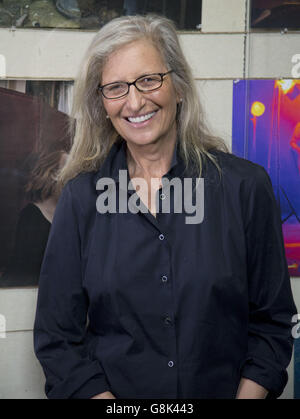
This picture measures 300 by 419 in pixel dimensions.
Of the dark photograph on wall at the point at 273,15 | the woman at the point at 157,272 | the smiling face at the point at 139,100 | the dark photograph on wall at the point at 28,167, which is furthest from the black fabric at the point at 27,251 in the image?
the dark photograph on wall at the point at 273,15

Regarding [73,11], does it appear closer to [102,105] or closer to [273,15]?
[102,105]

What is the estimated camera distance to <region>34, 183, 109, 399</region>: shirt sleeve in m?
1.42

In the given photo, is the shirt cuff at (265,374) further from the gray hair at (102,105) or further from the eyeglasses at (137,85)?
the eyeglasses at (137,85)

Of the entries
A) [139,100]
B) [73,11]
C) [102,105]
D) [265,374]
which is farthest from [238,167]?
[73,11]

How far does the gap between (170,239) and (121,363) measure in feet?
1.23

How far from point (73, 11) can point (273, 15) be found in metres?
0.81

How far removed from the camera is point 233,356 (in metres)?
1.41

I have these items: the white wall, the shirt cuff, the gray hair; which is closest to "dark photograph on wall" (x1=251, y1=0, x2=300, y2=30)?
the white wall

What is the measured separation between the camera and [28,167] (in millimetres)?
2014

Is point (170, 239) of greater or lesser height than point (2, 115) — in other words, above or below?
below

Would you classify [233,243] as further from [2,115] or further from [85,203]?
[2,115]

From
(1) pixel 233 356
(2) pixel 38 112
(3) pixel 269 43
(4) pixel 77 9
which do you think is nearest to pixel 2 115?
(2) pixel 38 112

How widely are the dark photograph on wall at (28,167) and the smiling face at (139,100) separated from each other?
0.59 meters
